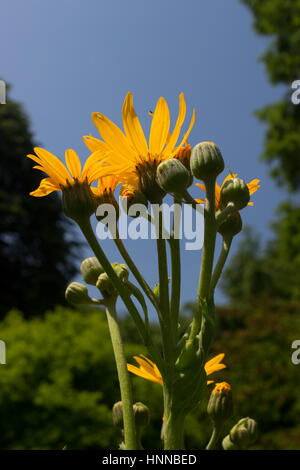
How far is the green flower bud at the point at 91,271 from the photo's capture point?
86 centimetres

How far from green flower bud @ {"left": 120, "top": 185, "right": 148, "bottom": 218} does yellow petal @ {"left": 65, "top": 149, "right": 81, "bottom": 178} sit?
0.07 m

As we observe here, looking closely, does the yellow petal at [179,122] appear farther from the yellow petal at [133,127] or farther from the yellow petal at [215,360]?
the yellow petal at [215,360]

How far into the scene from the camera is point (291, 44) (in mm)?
12641

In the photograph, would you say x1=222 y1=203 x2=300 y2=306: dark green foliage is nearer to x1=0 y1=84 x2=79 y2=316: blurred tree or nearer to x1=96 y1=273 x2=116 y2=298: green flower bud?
x1=0 y1=84 x2=79 y2=316: blurred tree

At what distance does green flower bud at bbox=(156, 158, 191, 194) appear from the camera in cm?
69

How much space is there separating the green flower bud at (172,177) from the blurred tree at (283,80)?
38.8 ft

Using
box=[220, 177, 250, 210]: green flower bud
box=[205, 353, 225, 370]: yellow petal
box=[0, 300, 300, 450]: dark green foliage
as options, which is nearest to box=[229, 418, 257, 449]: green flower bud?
box=[205, 353, 225, 370]: yellow petal

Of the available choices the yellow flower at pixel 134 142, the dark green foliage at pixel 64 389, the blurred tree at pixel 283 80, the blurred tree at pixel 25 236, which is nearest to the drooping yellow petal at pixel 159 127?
the yellow flower at pixel 134 142

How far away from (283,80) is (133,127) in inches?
504

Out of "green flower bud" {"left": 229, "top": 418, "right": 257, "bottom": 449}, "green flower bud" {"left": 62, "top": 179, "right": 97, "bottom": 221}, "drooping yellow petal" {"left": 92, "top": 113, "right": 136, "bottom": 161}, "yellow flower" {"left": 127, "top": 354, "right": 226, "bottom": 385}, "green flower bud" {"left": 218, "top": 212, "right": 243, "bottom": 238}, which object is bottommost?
"green flower bud" {"left": 229, "top": 418, "right": 257, "bottom": 449}

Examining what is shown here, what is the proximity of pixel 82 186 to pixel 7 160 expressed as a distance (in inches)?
759

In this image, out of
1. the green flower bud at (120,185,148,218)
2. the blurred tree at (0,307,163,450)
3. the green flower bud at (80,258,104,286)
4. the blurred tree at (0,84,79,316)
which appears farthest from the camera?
the blurred tree at (0,84,79,316)

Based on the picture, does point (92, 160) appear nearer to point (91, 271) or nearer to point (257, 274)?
point (91, 271)

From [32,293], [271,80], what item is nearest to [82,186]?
[271,80]
